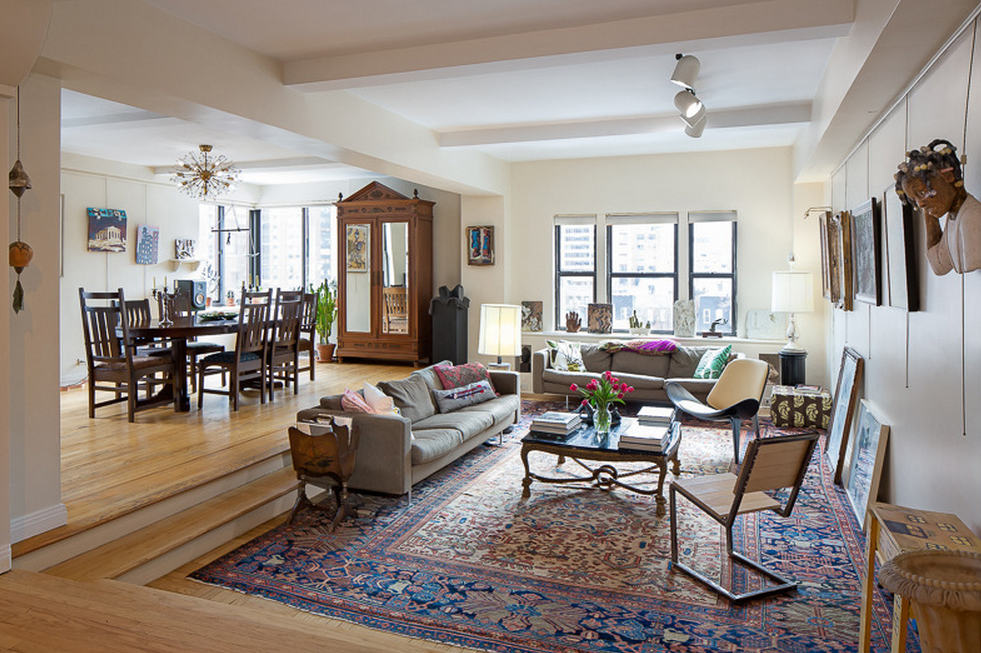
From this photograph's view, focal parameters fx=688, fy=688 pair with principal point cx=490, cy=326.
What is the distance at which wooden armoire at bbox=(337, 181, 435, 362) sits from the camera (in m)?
9.52

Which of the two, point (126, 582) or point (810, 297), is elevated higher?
point (810, 297)

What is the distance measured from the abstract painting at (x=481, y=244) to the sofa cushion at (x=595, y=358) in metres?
1.75

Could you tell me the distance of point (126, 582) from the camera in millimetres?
3297

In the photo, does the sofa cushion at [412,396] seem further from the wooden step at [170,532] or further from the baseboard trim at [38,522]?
the baseboard trim at [38,522]

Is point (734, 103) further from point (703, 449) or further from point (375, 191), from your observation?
point (375, 191)

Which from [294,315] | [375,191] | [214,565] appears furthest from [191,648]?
[375,191]

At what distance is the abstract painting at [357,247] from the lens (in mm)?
9766

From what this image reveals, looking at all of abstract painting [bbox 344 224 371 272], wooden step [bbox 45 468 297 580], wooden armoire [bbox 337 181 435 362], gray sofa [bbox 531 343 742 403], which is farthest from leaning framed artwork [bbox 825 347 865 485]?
abstract painting [bbox 344 224 371 272]

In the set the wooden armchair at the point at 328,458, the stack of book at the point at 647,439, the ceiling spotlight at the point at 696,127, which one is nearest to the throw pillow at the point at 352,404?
the wooden armchair at the point at 328,458

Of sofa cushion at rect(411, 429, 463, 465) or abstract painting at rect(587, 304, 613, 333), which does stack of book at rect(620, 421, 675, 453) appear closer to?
sofa cushion at rect(411, 429, 463, 465)

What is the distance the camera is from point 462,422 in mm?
5324

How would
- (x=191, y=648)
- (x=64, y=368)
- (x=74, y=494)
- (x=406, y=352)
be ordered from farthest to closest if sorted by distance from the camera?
(x=406, y=352) → (x=64, y=368) → (x=74, y=494) → (x=191, y=648)

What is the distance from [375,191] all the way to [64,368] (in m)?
4.42

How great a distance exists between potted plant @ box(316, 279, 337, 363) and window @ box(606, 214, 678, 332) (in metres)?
4.22
